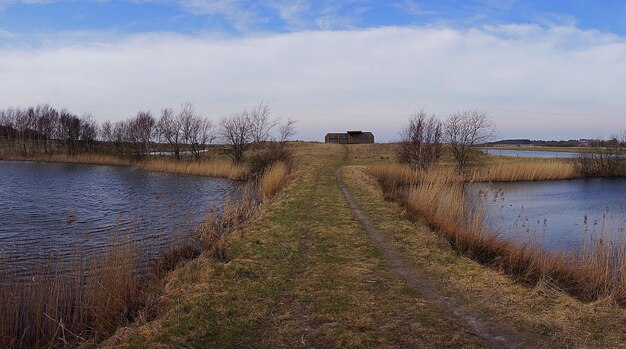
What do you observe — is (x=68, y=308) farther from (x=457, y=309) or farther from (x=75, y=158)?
(x=75, y=158)

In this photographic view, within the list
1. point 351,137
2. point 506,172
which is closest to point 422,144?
point 506,172

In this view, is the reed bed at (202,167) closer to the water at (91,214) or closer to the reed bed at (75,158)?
the water at (91,214)

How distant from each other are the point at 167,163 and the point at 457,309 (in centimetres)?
3509

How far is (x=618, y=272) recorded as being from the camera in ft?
23.6

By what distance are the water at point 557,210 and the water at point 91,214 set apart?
8.61 m

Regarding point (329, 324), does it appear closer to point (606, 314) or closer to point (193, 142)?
point (606, 314)

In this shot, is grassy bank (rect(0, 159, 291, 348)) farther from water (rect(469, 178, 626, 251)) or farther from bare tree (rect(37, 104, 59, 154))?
bare tree (rect(37, 104, 59, 154))

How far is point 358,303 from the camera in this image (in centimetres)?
541

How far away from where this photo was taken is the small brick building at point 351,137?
229 ft

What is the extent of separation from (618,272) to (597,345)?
355cm

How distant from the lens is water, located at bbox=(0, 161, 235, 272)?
9.96 metres

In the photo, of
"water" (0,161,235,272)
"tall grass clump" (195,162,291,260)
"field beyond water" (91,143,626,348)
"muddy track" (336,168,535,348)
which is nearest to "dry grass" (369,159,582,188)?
"tall grass clump" (195,162,291,260)

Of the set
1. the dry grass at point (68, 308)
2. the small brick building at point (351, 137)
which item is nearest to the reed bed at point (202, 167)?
the dry grass at point (68, 308)

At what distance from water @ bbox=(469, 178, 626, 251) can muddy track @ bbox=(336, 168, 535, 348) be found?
317 cm
